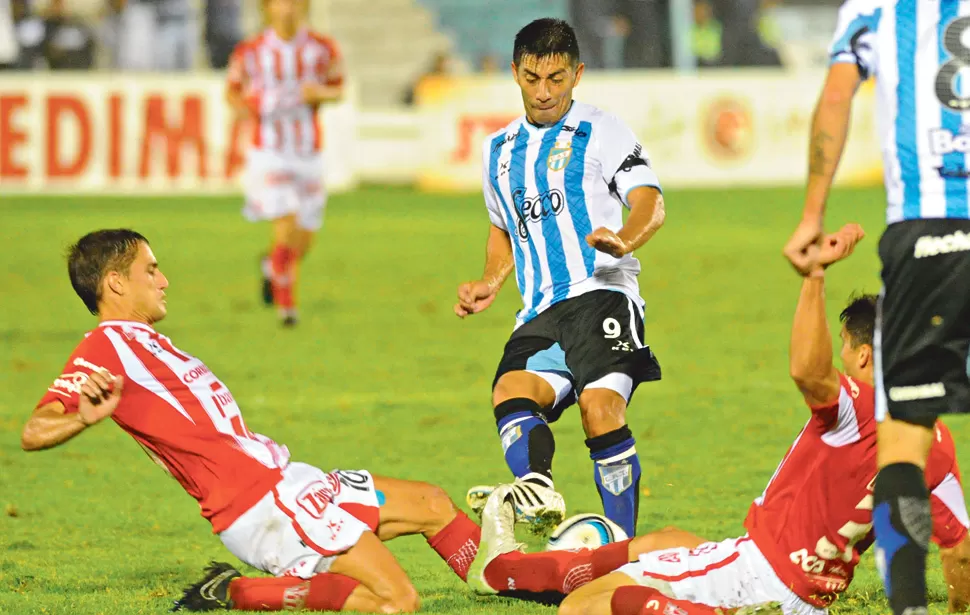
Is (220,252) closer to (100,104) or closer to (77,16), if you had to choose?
(100,104)

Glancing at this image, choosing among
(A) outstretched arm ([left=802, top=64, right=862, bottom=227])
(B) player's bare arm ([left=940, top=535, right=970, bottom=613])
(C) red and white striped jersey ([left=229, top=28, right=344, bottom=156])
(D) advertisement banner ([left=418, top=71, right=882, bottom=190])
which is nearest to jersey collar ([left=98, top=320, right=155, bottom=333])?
(A) outstretched arm ([left=802, top=64, right=862, bottom=227])

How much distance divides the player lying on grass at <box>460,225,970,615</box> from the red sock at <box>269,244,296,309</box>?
302 inches

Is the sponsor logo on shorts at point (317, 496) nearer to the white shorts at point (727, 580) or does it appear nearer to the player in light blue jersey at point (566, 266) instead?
the player in light blue jersey at point (566, 266)

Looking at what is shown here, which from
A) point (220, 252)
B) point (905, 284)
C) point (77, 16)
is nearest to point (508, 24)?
point (77, 16)

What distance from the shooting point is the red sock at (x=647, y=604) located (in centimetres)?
450

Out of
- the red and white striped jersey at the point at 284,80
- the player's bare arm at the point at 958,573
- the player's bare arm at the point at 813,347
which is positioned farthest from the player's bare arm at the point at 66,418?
the red and white striped jersey at the point at 284,80

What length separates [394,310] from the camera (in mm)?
13055

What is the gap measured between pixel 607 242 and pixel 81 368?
5.39 feet

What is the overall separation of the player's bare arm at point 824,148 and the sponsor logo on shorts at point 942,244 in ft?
0.82

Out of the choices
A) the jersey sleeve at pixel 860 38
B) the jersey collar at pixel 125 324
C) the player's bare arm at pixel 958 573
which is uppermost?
the jersey sleeve at pixel 860 38

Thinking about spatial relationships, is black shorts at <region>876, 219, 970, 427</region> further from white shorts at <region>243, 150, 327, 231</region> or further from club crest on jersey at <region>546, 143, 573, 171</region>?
white shorts at <region>243, 150, 327, 231</region>

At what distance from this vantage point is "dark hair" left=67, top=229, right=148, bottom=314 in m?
5.05

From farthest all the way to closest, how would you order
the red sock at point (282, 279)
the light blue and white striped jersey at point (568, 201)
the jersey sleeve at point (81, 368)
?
the red sock at point (282, 279) → the light blue and white striped jersey at point (568, 201) → the jersey sleeve at point (81, 368)

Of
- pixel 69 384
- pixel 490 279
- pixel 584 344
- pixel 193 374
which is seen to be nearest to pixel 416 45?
pixel 490 279
